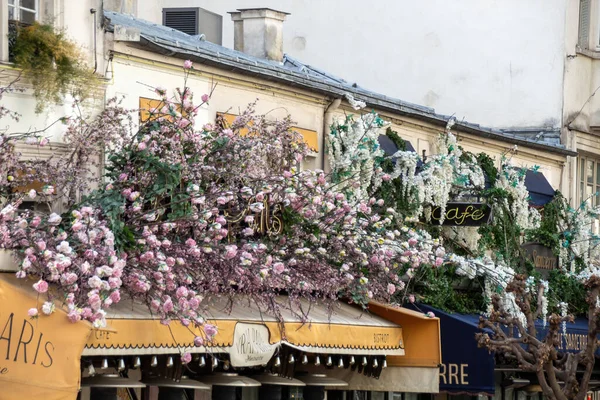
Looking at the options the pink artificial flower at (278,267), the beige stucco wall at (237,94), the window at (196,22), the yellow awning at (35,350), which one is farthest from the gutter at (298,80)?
the yellow awning at (35,350)

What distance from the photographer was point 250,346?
53.6ft

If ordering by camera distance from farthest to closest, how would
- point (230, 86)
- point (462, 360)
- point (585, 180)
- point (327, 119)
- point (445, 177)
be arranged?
1. point (585, 180)
2. point (445, 177)
3. point (327, 119)
4. point (462, 360)
5. point (230, 86)

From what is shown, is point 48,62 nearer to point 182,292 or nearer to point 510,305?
point 182,292

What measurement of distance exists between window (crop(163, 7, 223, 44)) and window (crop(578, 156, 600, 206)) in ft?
24.0

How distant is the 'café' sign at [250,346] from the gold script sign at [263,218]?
1.03 m

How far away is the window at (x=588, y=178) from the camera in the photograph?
92.6 feet

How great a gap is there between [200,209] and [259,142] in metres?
1.37

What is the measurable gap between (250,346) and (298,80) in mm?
4300

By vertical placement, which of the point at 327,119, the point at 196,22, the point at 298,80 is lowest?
the point at 327,119

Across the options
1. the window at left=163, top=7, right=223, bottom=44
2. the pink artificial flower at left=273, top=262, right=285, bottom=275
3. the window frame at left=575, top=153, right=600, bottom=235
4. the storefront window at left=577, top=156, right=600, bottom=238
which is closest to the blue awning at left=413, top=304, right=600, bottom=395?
the pink artificial flower at left=273, top=262, right=285, bottom=275

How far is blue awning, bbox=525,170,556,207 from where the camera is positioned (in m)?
24.2

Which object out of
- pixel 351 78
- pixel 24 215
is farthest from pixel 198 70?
pixel 351 78

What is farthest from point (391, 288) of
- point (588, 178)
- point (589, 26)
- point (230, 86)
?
point (589, 26)

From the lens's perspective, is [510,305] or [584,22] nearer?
[510,305]
